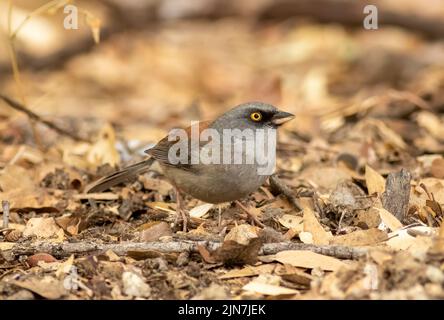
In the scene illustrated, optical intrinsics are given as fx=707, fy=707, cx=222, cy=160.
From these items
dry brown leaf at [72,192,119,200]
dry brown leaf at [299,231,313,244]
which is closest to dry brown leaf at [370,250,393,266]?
dry brown leaf at [299,231,313,244]

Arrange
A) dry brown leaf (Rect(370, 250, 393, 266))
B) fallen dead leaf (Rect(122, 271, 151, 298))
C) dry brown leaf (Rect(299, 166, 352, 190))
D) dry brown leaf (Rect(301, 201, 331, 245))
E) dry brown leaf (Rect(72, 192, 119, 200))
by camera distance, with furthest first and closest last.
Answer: dry brown leaf (Rect(299, 166, 352, 190)), dry brown leaf (Rect(72, 192, 119, 200)), dry brown leaf (Rect(301, 201, 331, 245)), fallen dead leaf (Rect(122, 271, 151, 298)), dry brown leaf (Rect(370, 250, 393, 266))

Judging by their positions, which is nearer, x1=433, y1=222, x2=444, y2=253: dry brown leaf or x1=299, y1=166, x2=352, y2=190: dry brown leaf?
x1=433, y1=222, x2=444, y2=253: dry brown leaf

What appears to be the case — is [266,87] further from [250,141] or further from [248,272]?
[248,272]

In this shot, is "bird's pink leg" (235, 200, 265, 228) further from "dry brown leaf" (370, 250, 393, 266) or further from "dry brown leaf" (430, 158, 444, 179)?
"dry brown leaf" (430, 158, 444, 179)

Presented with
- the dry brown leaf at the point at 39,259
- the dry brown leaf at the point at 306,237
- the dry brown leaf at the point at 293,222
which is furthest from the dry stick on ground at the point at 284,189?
the dry brown leaf at the point at 39,259

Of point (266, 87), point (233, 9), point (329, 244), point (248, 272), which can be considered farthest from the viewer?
point (233, 9)

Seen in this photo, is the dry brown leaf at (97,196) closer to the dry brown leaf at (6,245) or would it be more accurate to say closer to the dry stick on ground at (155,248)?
the dry brown leaf at (6,245)

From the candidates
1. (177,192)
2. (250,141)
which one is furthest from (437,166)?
(177,192)
